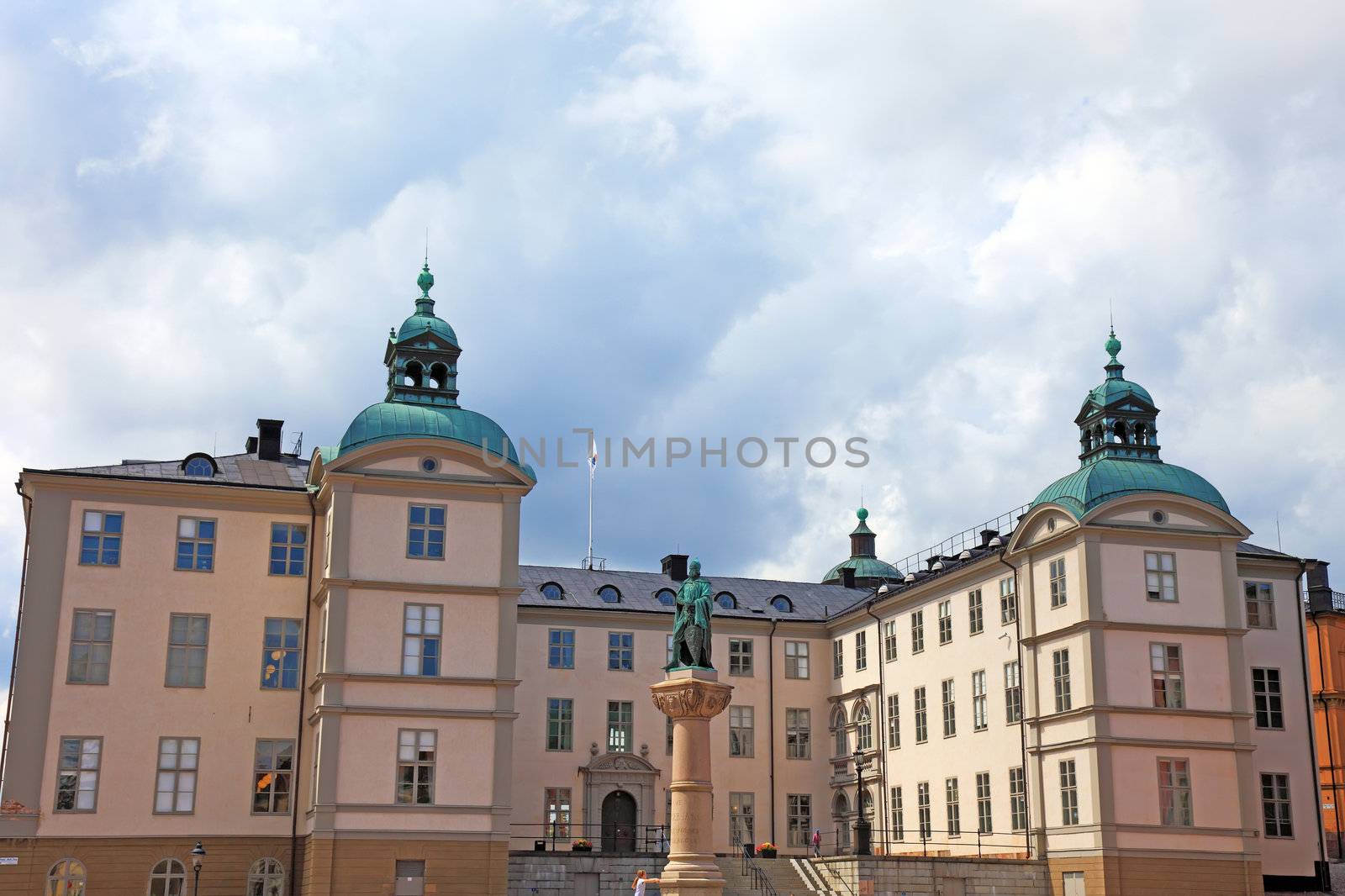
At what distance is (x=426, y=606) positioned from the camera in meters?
46.3

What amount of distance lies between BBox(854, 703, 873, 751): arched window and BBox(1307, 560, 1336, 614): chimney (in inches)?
760

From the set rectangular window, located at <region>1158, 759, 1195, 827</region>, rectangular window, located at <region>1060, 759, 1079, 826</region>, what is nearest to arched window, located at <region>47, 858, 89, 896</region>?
rectangular window, located at <region>1060, 759, 1079, 826</region>

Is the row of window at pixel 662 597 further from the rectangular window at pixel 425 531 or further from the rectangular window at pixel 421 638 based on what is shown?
the rectangular window at pixel 421 638

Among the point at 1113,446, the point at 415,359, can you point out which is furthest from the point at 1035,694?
the point at 415,359

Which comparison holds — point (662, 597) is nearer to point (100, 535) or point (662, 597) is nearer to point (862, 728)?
point (862, 728)

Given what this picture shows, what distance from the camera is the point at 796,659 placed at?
62531mm

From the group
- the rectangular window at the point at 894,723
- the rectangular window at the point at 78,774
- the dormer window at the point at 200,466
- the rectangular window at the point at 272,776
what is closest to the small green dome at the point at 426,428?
the dormer window at the point at 200,466

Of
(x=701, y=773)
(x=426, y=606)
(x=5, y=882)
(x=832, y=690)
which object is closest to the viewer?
(x=701, y=773)

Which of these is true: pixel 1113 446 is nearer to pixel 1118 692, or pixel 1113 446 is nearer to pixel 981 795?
pixel 1118 692

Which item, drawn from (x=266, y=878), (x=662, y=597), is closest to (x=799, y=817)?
(x=662, y=597)

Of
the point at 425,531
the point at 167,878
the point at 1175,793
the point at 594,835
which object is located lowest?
the point at 167,878

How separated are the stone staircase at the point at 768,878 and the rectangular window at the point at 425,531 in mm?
13864

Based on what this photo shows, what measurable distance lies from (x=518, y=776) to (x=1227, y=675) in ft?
83.2

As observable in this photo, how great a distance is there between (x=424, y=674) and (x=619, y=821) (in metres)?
15.5
